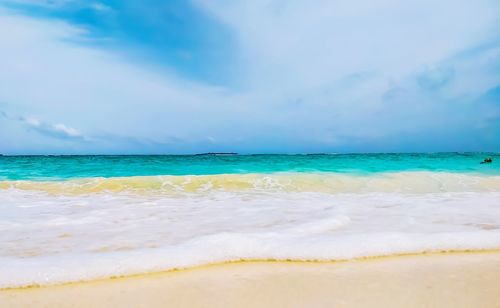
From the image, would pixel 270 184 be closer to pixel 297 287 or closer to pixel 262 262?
pixel 262 262

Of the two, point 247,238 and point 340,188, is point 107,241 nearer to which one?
point 247,238

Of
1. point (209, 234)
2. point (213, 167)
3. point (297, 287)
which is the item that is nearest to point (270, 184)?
point (209, 234)

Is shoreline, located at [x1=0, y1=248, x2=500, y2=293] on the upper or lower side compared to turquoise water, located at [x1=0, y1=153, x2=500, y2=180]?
lower

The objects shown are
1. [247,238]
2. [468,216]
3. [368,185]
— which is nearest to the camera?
[247,238]

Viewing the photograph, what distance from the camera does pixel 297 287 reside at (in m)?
2.42

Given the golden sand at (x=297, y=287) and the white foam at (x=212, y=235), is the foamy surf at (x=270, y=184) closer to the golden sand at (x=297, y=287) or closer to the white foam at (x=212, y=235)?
the white foam at (x=212, y=235)

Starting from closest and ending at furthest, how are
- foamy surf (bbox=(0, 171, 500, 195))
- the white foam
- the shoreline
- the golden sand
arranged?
the golden sand < the shoreline < the white foam < foamy surf (bbox=(0, 171, 500, 195))

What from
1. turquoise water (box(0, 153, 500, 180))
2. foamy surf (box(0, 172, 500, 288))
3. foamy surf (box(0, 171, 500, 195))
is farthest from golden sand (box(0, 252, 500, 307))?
turquoise water (box(0, 153, 500, 180))

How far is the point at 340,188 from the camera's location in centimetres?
1080

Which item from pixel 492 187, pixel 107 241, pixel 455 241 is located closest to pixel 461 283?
pixel 455 241

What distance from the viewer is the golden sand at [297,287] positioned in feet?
7.18

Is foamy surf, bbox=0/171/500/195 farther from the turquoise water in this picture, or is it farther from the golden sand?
the golden sand

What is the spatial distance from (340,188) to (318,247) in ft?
25.9

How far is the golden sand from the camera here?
219cm
